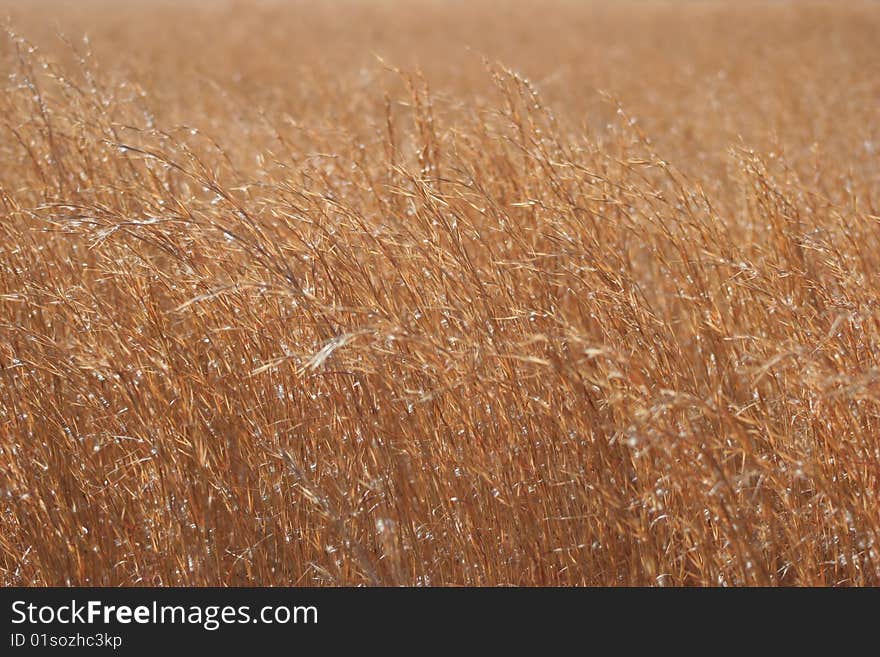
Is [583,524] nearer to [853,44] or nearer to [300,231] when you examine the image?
[300,231]

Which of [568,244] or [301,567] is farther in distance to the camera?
[568,244]

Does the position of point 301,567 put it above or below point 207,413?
below

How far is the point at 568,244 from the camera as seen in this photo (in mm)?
2000

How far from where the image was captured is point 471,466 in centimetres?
175

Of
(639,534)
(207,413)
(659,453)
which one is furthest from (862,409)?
(207,413)

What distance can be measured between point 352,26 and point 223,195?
10896 millimetres

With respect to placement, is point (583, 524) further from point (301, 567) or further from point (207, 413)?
point (207, 413)

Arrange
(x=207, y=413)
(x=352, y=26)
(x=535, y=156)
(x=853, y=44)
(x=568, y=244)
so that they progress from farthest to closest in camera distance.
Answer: (x=352, y=26) < (x=853, y=44) < (x=535, y=156) < (x=568, y=244) < (x=207, y=413)

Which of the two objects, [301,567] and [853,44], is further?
[853,44]

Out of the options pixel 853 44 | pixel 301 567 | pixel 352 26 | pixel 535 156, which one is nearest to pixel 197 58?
pixel 352 26

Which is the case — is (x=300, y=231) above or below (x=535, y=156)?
below
